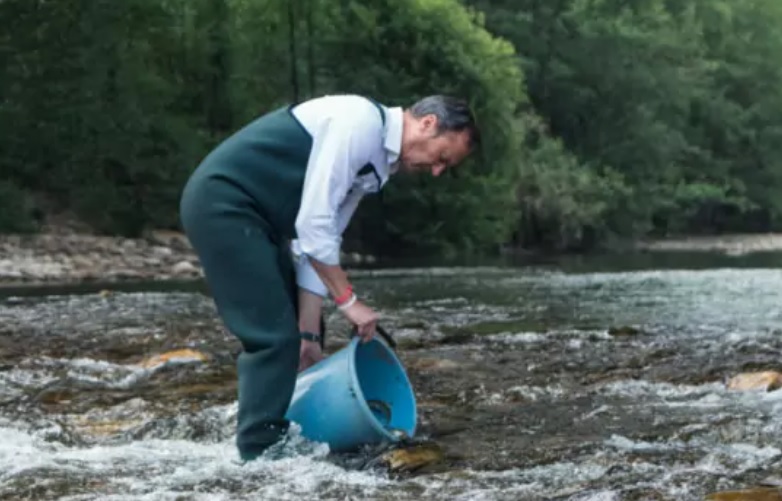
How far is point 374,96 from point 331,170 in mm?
30425

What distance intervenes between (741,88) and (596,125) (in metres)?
12.8

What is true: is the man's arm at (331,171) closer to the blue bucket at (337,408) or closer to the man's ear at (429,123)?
the man's ear at (429,123)

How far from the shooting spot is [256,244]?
4.86 metres

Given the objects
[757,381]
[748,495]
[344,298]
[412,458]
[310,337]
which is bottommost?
[757,381]

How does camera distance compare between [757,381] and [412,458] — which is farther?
[757,381]

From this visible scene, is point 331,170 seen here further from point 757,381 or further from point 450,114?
point 757,381

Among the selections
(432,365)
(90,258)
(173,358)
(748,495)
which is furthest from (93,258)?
(748,495)

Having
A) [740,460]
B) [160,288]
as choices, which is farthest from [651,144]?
[740,460]

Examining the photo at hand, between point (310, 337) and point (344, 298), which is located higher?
point (344, 298)

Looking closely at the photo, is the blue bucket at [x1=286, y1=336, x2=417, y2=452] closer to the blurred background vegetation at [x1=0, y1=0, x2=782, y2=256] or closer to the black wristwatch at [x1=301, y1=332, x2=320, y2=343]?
the black wristwatch at [x1=301, y1=332, x2=320, y2=343]

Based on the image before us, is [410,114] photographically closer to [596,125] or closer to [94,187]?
[94,187]

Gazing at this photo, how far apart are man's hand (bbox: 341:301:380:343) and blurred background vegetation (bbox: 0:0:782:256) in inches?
947

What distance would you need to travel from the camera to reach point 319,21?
37469 millimetres

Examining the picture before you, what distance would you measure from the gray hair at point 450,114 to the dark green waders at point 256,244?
19.2 inches
